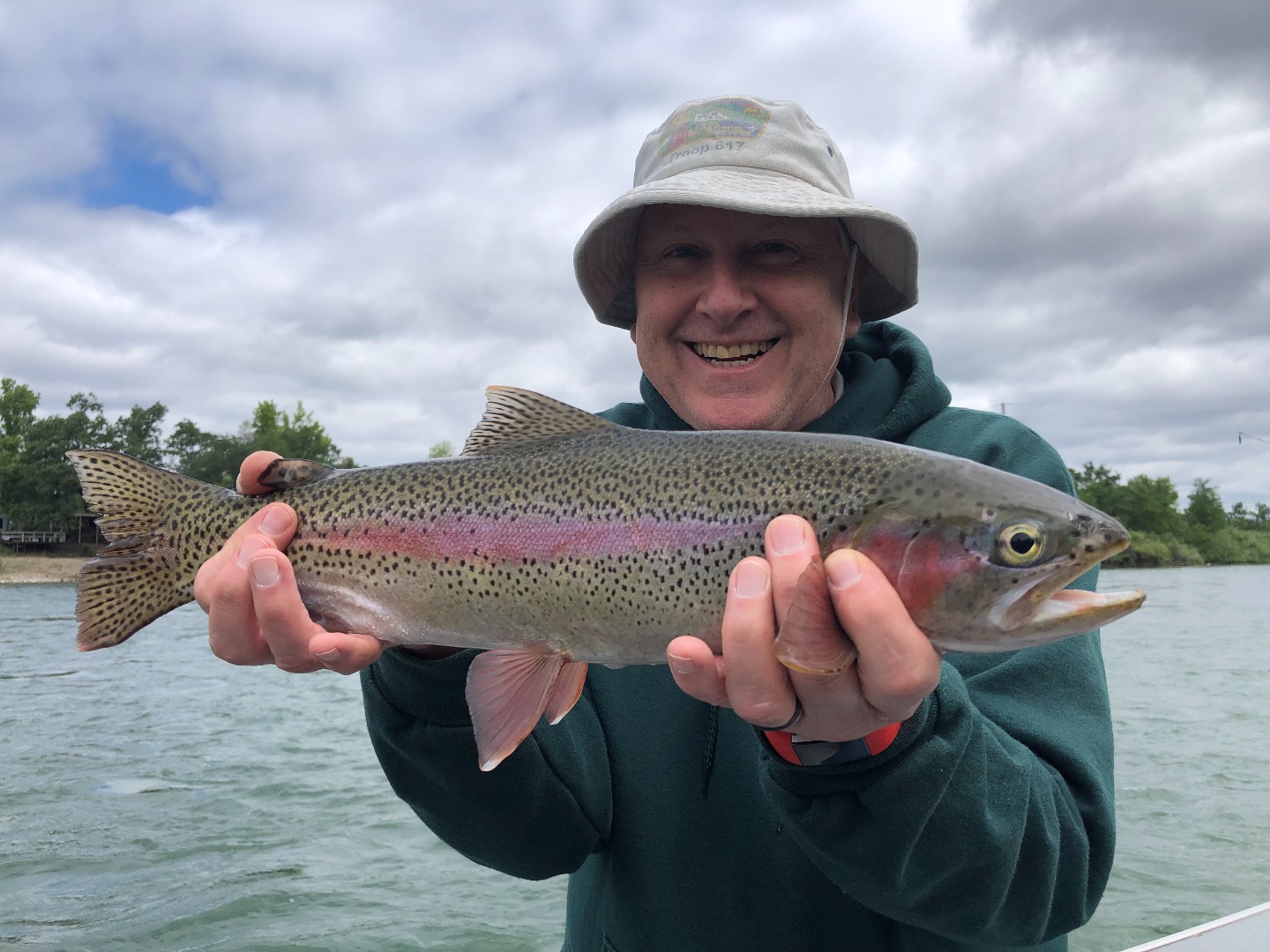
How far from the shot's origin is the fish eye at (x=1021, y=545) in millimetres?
2090

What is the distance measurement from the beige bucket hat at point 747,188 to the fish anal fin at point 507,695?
1462mm

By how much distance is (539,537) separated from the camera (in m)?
2.49

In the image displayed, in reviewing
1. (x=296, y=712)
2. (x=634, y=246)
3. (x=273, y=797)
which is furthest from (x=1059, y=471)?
(x=296, y=712)

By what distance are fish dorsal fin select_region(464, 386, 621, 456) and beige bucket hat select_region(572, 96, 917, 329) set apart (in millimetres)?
757

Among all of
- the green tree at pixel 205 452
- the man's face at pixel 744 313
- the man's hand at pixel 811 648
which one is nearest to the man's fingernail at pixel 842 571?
the man's hand at pixel 811 648

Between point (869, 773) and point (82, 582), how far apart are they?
2.35 m

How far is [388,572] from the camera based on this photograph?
2633 millimetres

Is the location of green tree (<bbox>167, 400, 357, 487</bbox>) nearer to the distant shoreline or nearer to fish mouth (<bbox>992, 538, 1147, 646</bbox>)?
the distant shoreline

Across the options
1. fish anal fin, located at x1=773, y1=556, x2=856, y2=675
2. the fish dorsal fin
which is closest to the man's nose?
the fish dorsal fin

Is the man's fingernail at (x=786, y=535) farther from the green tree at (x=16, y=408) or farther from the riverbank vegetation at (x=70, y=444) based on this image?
the green tree at (x=16, y=408)

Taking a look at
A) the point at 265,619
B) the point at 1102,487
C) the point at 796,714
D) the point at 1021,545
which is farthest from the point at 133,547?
the point at 1102,487

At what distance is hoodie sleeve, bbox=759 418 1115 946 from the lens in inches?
79.6

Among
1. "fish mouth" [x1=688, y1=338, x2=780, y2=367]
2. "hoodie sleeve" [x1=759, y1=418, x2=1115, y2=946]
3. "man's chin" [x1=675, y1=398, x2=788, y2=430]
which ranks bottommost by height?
"hoodie sleeve" [x1=759, y1=418, x2=1115, y2=946]

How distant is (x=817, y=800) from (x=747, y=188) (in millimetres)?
1869
